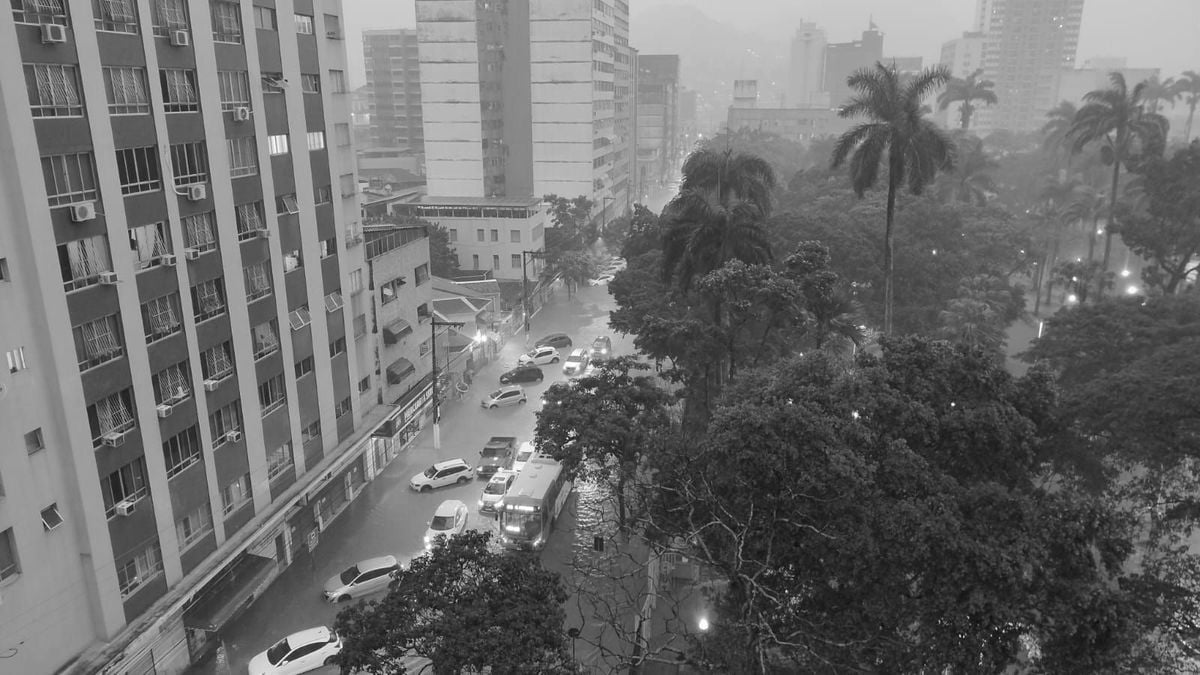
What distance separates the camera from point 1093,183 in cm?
7581

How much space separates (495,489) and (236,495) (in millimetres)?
10511

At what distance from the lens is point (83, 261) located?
18.5m

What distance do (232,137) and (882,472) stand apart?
19.9m

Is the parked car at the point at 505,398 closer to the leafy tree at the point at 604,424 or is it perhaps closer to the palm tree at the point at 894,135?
the leafy tree at the point at 604,424

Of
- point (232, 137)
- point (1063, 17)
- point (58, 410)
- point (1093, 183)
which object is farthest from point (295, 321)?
point (1063, 17)

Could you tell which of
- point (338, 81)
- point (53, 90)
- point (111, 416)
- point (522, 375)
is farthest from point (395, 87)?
point (111, 416)

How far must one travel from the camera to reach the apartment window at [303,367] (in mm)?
27125

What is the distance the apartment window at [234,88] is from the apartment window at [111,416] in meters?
8.67

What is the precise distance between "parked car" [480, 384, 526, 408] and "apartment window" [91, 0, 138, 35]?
26.3 metres

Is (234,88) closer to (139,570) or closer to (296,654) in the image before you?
(139,570)

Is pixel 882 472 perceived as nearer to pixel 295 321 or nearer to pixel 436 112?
pixel 295 321

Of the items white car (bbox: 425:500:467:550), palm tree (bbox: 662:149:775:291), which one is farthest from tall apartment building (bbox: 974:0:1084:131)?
white car (bbox: 425:500:467:550)

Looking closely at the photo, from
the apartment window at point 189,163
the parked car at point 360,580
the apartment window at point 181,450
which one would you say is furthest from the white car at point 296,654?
the apartment window at point 189,163

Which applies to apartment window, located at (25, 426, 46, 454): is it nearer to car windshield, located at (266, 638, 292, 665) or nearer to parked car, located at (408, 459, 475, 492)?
car windshield, located at (266, 638, 292, 665)
